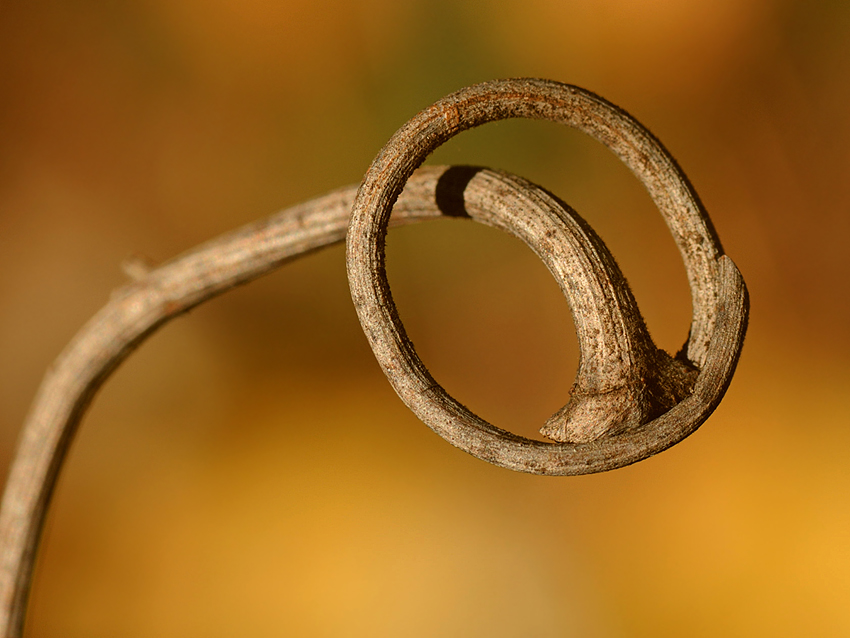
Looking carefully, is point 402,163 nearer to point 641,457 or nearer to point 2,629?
point 641,457

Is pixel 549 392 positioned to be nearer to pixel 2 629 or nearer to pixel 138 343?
pixel 138 343

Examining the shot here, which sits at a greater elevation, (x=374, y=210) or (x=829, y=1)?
(x=829, y=1)

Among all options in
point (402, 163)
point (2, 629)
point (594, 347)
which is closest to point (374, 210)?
point (402, 163)

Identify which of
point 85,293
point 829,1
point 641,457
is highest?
point 85,293

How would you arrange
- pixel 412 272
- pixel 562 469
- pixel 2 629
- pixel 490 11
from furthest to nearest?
1. pixel 412 272
2. pixel 490 11
3. pixel 2 629
4. pixel 562 469

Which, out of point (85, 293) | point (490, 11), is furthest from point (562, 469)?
point (85, 293)

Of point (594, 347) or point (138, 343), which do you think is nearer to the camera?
point (594, 347)

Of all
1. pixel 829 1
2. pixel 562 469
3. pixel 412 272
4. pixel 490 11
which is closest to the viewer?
pixel 562 469

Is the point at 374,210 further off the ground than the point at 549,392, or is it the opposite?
the point at 549,392

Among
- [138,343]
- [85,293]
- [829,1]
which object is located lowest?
[138,343]
